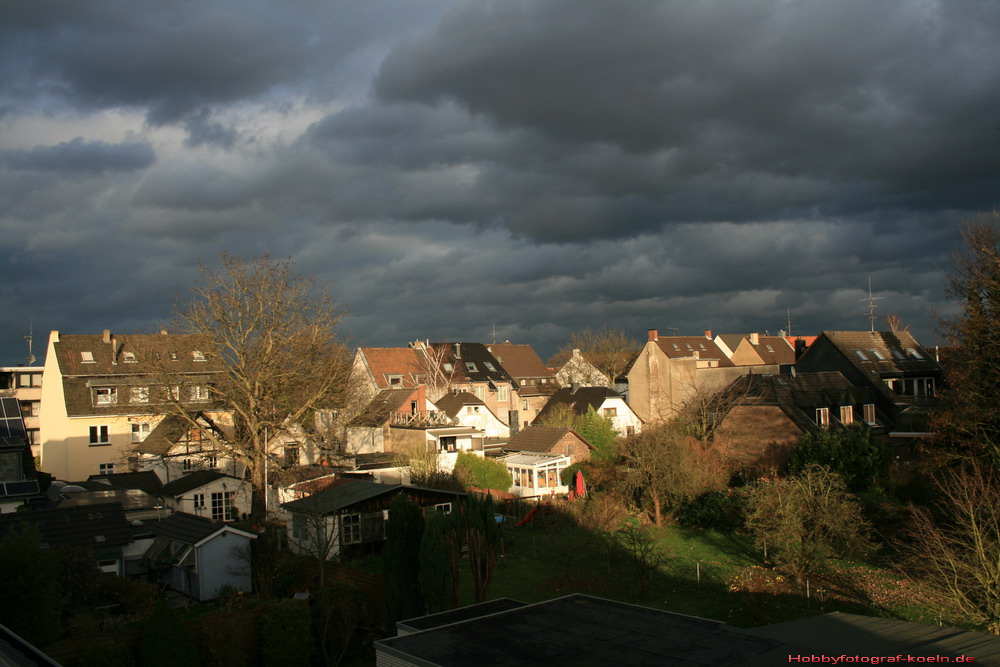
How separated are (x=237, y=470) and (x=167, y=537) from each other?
19.3 meters

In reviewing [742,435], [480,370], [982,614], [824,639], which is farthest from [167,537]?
[480,370]

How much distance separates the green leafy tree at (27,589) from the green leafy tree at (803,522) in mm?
20023

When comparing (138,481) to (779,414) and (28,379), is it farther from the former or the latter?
(28,379)

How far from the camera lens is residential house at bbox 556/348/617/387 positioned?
82000 millimetres

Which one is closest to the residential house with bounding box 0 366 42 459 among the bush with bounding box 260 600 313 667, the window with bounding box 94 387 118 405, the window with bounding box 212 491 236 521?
the window with bounding box 94 387 118 405

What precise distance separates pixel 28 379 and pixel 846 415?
7155cm

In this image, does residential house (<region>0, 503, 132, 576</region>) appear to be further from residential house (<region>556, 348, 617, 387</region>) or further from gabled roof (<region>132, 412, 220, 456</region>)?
residential house (<region>556, 348, 617, 387</region>)

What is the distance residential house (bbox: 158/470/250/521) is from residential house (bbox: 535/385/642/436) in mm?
23082

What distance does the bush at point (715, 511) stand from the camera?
31.6 m

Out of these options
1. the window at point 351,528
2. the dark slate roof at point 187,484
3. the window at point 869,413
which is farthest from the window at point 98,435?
the window at point 869,413

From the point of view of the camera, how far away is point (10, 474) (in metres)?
31.9

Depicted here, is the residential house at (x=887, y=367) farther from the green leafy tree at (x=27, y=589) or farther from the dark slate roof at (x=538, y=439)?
the green leafy tree at (x=27, y=589)

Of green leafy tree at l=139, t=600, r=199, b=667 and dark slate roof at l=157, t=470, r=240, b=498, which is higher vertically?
dark slate roof at l=157, t=470, r=240, b=498

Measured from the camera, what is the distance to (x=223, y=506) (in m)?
36.4
